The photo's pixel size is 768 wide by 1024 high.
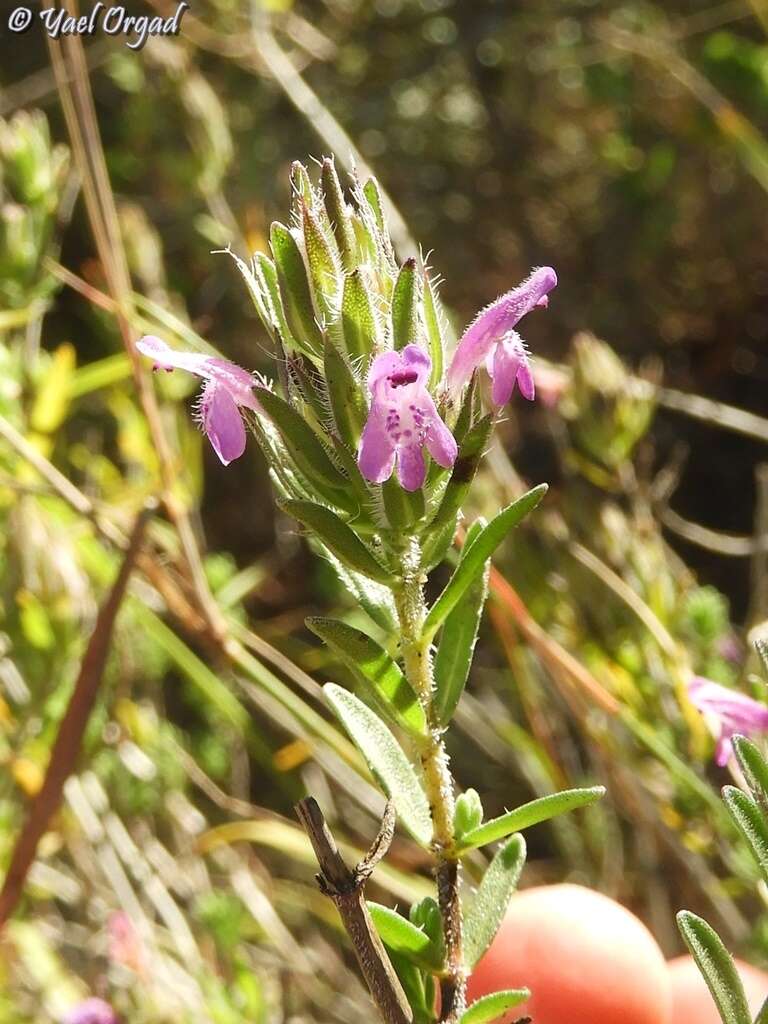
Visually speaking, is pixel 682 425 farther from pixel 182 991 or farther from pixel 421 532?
pixel 421 532

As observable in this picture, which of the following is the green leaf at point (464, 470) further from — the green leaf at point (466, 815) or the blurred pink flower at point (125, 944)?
the blurred pink flower at point (125, 944)

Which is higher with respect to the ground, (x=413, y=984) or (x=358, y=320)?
(x=358, y=320)

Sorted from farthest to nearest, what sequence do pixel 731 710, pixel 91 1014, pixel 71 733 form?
pixel 91 1014 < pixel 71 733 < pixel 731 710

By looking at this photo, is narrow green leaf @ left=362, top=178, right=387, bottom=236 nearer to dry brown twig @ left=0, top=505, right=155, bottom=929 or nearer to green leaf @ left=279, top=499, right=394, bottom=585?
→ green leaf @ left=279, top=499, right=394, bottom=585

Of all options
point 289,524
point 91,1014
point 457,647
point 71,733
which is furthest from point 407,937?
point 289,524

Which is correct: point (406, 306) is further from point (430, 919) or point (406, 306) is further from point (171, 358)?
point (430, 919)

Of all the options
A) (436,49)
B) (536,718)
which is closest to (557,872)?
(536,718)

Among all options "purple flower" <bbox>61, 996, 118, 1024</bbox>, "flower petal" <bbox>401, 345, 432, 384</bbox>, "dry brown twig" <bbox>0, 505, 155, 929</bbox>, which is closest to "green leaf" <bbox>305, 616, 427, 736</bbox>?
"flower petal" <bbox>401, 345, 432, 384</bbox>
